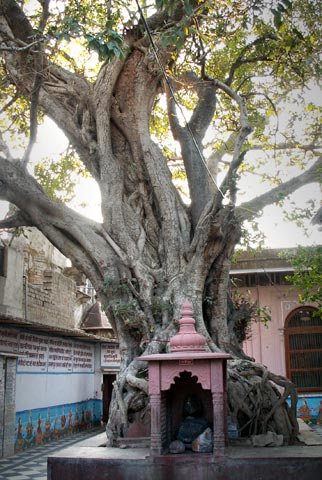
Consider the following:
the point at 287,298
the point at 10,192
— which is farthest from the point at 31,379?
the point at 287,298

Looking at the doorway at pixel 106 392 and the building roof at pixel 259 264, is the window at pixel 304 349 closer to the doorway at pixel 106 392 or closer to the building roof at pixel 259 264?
the building roof at pixel 259 264

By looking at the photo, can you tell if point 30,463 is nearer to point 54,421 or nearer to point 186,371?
point 54,421

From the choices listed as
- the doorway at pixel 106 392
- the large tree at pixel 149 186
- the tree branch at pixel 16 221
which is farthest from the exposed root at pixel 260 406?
the doorway at pixel 106 392

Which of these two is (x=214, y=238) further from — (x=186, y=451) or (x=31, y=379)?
(x=31, y=379)

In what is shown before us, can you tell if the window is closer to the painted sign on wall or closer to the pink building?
the pink building

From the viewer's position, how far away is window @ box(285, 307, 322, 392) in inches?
631

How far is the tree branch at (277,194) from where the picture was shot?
9.45m

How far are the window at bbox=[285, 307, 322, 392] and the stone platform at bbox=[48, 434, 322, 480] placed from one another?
10.0 m

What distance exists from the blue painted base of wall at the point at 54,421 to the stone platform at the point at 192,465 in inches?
264

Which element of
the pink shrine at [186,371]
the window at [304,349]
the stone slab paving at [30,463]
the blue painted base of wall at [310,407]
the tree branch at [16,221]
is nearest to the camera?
the pink shrine at [186,371]

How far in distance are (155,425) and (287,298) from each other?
11301 millimetres

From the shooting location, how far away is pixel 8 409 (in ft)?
37.9

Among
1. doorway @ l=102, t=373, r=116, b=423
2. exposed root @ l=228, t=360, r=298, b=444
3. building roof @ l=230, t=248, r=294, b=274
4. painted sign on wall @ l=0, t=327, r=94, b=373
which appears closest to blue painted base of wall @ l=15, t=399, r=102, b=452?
doorway @ l=102, t=373, r=116, b=423

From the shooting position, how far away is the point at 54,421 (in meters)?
14.6
